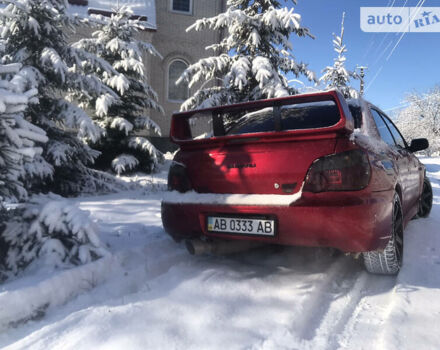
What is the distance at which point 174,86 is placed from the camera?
1761 cm

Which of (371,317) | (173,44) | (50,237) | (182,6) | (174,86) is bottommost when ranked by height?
(371,317)

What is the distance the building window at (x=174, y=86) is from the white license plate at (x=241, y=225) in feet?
51.3

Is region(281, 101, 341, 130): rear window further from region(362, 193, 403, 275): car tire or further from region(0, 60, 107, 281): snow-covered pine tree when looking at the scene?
region(0, 60, 107, 281): snow-covered pine tree

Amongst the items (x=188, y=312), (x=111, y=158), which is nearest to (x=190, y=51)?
(x=111, y=158)

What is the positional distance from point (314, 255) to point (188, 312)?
1.56 metres

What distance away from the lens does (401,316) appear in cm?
202

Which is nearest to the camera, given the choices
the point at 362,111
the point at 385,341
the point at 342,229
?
the point at 385,341

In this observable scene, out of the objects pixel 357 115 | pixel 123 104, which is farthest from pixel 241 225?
pixel 123 104

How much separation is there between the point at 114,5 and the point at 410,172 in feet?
52.1

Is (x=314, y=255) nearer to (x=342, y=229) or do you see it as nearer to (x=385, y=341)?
(x=342, y=229)

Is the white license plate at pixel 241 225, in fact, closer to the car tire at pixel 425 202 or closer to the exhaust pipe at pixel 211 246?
the exhaust pipe at pixel 211 246

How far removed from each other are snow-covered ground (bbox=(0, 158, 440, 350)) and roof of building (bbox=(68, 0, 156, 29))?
1494 cm

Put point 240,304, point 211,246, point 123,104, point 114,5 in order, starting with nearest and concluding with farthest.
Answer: point 240,304 → point 211,246 → point 123,104 → point 114,5

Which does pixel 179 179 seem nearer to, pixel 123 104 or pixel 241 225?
pixel 241 225
